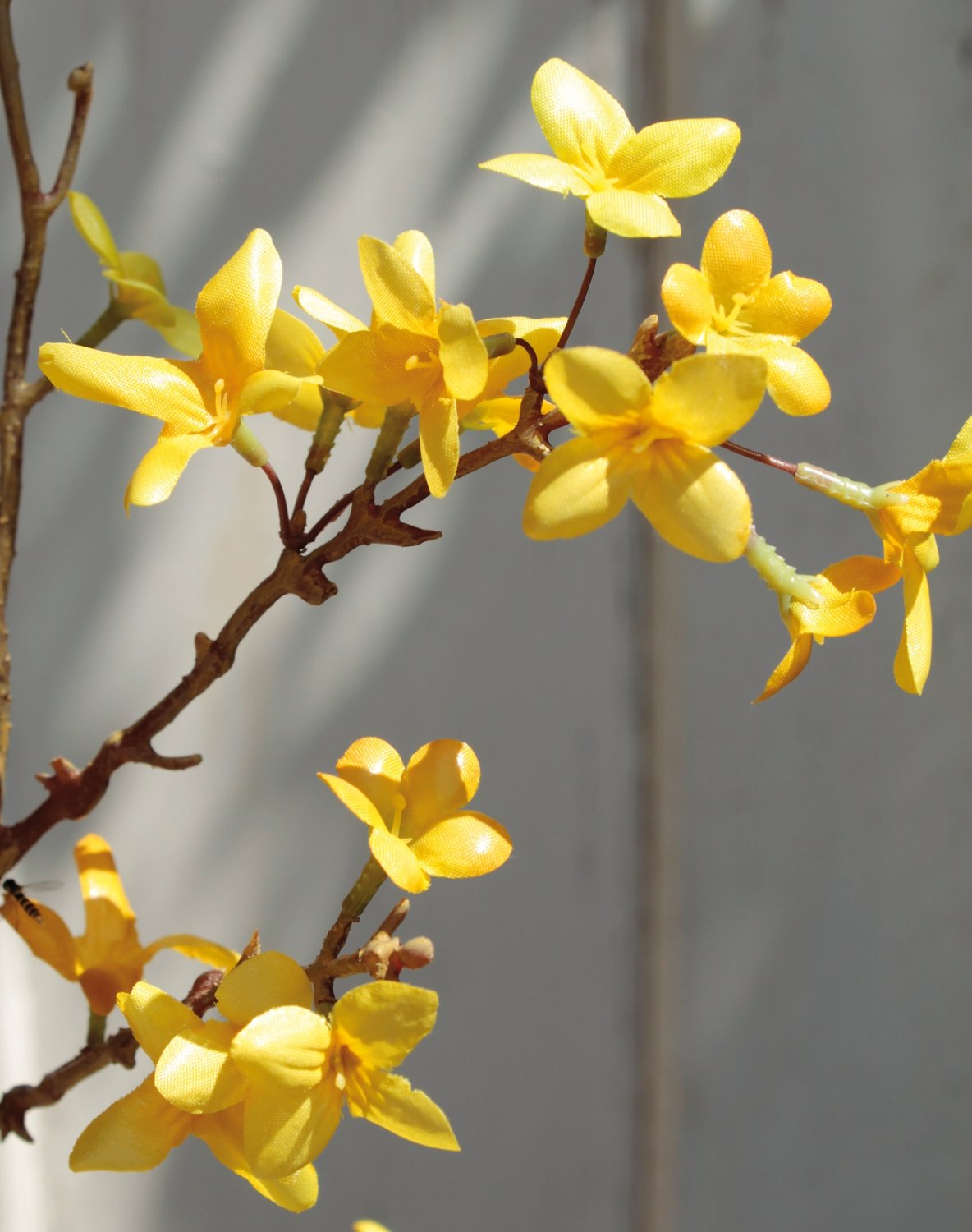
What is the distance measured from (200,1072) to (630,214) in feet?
0.85

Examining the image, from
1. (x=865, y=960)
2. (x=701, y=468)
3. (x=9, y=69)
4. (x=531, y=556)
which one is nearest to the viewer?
(x=701, y=468)

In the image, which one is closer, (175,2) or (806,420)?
(175,2)

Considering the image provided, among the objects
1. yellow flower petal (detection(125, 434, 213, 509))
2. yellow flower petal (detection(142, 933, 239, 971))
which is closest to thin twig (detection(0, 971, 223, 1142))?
yellow flower petal (detection(142, 933, 239, 971))

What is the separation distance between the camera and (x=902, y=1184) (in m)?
1.02

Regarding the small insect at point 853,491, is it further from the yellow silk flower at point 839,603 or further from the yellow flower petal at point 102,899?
the yellow flower petal at point 102,899

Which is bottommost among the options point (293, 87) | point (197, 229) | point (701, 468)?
point (701, 468)

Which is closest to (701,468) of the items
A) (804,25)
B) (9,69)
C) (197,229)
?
(9,69)

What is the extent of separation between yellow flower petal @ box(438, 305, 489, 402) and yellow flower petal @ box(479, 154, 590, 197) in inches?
1.9

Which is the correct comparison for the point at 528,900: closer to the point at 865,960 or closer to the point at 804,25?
the point at 865,960

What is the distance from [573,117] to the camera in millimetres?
349

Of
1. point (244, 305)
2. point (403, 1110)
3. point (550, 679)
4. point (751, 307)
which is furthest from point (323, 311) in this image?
point (550, 679)

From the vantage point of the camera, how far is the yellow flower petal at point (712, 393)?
0.28m

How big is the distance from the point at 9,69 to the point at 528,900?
663 millimetres

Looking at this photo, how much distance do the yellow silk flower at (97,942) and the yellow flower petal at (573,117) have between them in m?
0.30
